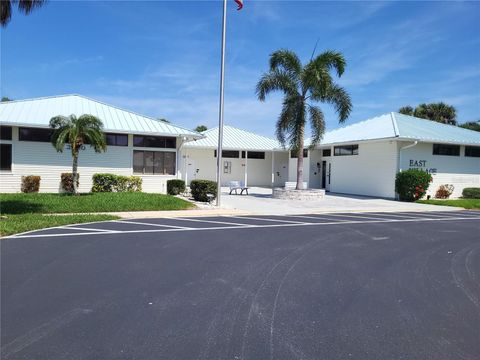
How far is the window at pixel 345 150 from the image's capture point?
1057 inches

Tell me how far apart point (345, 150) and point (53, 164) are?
17827mm

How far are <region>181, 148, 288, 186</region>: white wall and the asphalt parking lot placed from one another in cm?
2218

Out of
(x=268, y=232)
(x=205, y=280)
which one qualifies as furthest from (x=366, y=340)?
(x=268, y=232)

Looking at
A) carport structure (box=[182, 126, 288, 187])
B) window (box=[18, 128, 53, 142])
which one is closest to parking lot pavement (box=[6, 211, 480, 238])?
window (box=[18, 128, 53, 142])

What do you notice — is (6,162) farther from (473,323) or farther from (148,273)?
(473,323)

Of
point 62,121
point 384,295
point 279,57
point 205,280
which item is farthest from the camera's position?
point 279,57

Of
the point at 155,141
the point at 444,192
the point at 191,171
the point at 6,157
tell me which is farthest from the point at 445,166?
the point at 6,157

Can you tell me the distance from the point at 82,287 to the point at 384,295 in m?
4.08

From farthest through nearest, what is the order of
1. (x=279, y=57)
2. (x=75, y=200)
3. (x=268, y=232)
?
(x=279, y=57)
(x=75, y=200)
(x=268, y=232)

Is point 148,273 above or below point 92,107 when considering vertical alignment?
below

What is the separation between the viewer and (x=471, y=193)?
24.7 metres

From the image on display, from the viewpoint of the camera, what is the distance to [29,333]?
13.5 feet

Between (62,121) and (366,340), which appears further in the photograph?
(62,121)

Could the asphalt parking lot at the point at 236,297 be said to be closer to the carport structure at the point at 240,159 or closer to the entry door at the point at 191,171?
the carport structure at the point at 240,159
